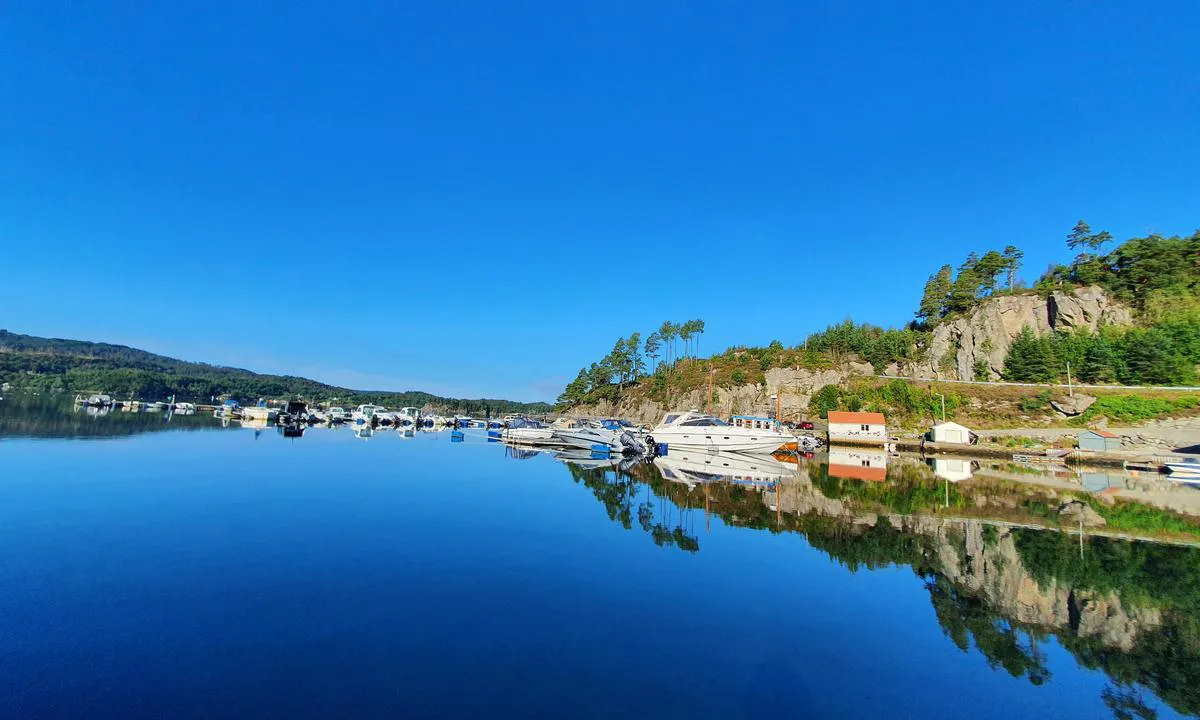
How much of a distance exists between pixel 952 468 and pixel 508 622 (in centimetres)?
4303

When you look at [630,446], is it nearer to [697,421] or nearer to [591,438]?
[591,438]

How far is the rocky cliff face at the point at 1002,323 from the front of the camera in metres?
74.6

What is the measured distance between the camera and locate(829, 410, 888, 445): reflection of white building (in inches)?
2351

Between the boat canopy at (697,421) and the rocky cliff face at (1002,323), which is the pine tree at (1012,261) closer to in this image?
the rocky cliff face at (1002,323)

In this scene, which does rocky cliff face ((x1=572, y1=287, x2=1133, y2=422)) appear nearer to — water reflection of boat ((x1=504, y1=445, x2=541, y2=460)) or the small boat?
water reflection of boat ((x1=504, y1=445, x2=541, y2=460))

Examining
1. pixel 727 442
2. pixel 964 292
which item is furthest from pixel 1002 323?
pixel 727 442

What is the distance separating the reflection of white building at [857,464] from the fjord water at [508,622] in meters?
17.2

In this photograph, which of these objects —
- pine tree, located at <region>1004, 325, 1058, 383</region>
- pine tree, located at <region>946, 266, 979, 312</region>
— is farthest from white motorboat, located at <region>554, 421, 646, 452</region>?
pine tree, located at <region>946, 266, 979, 312</region>

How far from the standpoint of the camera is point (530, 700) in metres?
6.26

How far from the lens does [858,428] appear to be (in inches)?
2394

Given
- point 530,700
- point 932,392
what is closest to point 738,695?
point 530,700

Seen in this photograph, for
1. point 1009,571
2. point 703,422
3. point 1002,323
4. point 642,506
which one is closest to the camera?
point 1009,571

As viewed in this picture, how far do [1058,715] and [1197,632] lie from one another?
6.30m

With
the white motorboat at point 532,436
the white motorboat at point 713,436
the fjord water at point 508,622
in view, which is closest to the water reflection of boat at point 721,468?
the white motorboat at point 713,436
